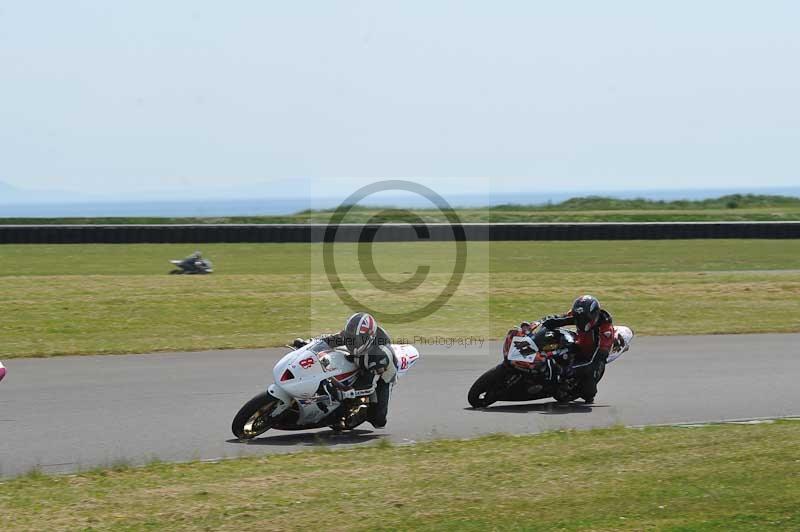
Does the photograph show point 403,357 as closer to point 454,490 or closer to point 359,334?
point 359,334

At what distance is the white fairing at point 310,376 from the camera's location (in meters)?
11.8

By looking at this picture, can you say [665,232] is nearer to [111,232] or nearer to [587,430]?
[111,232]

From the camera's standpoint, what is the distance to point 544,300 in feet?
84.9

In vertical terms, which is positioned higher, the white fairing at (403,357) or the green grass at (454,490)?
the white fairing at (403,357)

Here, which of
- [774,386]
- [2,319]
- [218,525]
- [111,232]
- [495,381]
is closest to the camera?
[218,525]

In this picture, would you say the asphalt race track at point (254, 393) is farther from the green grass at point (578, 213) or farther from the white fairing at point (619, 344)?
the green grass at point (578, 213)

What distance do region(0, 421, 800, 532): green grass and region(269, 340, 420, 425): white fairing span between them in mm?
1010

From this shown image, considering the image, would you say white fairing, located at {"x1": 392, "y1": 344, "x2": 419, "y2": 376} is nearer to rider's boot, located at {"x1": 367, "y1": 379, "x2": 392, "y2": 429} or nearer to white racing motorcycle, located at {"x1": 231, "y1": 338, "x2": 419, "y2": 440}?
rider's boot, located at {"x1": 367, "y1": 379, "x2": 392, "y2": 429}

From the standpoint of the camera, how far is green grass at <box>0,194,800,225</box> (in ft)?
174

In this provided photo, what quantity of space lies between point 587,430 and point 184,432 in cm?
464

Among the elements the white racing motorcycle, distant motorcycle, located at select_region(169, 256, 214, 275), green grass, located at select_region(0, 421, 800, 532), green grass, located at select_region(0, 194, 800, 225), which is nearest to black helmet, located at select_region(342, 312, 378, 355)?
the white racing motorcycle

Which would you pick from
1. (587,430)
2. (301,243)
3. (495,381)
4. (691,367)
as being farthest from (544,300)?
(301,243)

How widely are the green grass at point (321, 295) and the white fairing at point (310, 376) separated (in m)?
7.71

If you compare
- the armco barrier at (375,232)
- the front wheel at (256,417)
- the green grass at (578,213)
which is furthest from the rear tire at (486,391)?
the green grass at (578,213)
